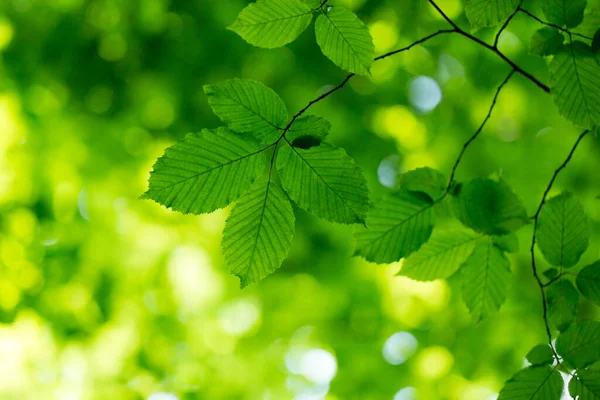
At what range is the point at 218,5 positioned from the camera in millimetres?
3303


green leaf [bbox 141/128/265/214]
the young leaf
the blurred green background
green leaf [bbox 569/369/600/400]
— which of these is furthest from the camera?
the blurred green background

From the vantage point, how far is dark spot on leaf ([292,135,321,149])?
74 centimetres

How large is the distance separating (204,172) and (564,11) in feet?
2.27

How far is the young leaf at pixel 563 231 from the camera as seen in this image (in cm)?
95

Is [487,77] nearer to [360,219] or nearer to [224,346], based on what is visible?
[224,346]

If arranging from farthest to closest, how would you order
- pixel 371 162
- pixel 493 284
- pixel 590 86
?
pixel 371 162
pixel 493 284
pixel 590 86

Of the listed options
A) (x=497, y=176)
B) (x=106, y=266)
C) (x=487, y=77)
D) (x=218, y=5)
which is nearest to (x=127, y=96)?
(x=218, y=5)

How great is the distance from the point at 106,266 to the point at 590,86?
3.17 m

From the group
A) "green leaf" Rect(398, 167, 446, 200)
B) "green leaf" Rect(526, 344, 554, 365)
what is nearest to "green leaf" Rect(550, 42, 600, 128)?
"green leaf" Rect(398, 167, 446, 200)

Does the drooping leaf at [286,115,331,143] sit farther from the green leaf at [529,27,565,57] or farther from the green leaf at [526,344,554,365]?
the green leaf at [526,344,554,365]

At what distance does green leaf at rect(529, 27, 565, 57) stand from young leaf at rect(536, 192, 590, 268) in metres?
0.29

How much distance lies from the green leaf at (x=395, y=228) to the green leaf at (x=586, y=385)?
13.6 inches

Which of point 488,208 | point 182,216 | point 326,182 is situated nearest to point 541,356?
point 488,208

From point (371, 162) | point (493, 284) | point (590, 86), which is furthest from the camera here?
point (371, 162)
